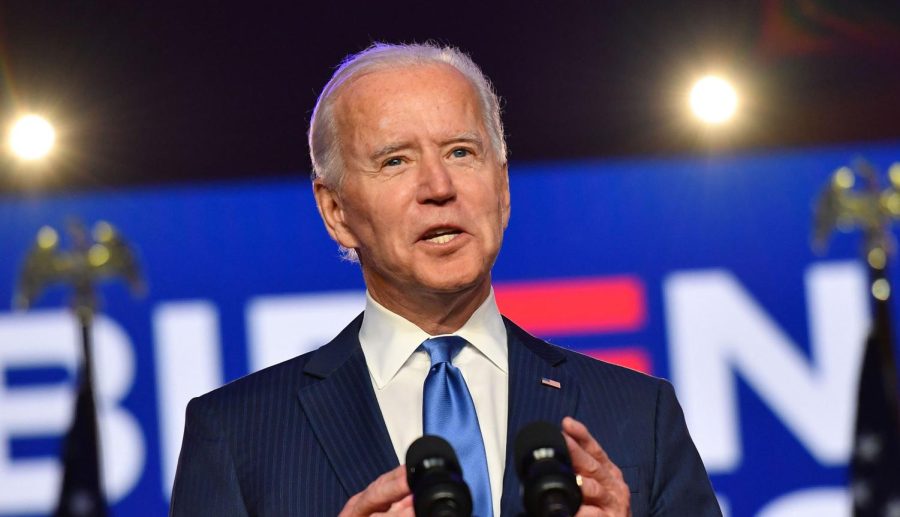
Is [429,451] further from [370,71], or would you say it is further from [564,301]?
[564,301]

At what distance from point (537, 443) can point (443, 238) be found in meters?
0.48

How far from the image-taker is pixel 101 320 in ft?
12.5

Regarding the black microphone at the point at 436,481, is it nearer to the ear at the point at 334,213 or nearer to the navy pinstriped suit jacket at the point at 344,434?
the navy pinstriped suit jacket at the point at 344,434

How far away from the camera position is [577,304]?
12.6 ft

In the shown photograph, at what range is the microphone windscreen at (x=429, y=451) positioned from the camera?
1329 millimetres

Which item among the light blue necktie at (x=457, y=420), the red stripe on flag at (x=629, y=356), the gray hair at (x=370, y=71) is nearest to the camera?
the light blue necktie at (x=457, y=420)

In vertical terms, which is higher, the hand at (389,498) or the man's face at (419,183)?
the man's face at (419,183)

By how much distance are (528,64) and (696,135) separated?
1.89 feet

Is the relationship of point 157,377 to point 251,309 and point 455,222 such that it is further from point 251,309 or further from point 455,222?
point 455,222

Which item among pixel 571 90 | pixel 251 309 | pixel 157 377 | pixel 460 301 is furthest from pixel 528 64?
pixel 460 301

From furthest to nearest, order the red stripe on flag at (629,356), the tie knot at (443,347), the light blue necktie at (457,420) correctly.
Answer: the red stripe on flag at (629,356) < the tie knot at (443,347) < the light blue necktie at (457,420)

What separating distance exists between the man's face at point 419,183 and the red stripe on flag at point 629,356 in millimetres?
2040

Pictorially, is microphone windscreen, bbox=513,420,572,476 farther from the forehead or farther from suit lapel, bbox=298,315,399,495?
the forehead

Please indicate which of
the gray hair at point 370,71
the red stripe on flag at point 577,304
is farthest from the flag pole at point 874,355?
the gray hair at point 370,71
